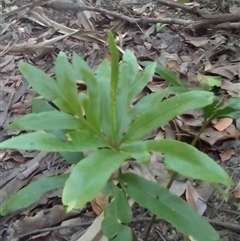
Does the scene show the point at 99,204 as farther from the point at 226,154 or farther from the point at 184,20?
the point at 184,20

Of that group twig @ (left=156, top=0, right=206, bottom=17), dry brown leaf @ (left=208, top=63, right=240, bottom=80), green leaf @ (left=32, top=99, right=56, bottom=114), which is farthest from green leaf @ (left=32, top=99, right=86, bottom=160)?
twig @ (left=156, top=0, right=206, bottom=17)

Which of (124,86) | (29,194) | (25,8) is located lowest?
(25,8)

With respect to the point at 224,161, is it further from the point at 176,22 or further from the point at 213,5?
the point at 213,5

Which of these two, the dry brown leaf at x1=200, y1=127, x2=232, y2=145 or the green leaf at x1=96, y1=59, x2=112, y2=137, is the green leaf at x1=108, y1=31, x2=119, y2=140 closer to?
the green leaf at x1=96, y1=59, x2=112, y2=137

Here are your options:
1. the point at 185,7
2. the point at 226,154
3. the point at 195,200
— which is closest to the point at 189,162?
the point at 195,200

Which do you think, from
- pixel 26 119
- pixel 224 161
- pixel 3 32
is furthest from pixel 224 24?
pixel 26 119
